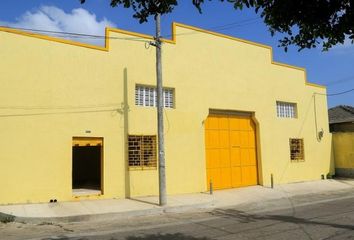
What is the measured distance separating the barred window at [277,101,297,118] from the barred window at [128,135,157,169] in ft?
28.2

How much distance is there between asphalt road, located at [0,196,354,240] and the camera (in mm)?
9797

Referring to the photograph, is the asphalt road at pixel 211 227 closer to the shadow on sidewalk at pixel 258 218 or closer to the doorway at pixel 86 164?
the shadow on sidewalk at pixel 258 218

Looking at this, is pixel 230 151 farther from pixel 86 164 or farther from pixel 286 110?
pixel 86 164

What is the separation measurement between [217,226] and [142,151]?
6.38 m

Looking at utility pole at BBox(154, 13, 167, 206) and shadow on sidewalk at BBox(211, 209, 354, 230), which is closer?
shadow on sidewalk at BBox(211, 209, 354, 230)

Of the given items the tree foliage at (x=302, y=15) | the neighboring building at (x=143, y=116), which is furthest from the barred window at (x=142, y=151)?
the tree foliage at (x=302, y=15)

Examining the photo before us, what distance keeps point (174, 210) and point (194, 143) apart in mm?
4592

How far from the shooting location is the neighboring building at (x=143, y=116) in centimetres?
1437

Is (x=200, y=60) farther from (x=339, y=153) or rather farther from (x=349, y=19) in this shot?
(x=349, y=19)

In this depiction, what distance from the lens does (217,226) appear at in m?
11.2

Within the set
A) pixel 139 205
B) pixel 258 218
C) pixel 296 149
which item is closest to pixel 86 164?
pixel 139 205

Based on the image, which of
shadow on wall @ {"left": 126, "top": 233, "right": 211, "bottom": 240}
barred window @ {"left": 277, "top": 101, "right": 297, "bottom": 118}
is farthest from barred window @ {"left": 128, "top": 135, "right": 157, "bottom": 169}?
barred window @ {"left": 277, "top": 101, "right": 297, "bottom": 118}

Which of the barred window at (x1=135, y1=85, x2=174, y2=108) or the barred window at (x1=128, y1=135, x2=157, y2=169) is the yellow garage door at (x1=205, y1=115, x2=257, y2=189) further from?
the barred window at (x1=128, y1=135, x2=157, y2=169)

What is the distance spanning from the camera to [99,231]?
10695mm
